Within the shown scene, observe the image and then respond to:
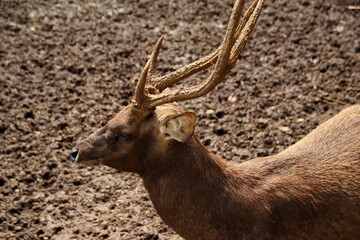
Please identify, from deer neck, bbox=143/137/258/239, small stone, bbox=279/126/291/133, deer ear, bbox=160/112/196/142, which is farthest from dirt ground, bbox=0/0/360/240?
deer ear, bbox=160/112/196/142

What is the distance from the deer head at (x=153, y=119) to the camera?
3416 millimetres

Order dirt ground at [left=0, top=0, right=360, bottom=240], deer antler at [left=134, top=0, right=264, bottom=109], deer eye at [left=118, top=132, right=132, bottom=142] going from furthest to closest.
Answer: dirt ground at [left=0, top=0, right=360, bottom=240] < deer eye at [left=118, top=132, right=132, bottom=142] < deer antler at [left=134, top=0, right=264, bottom=109]

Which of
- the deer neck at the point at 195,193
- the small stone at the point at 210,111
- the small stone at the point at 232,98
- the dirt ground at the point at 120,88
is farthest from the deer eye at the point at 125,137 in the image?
the small stone at the point at 232,98

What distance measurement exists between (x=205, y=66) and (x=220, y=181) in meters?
0.75

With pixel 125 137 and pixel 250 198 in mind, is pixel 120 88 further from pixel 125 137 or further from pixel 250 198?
pixel 250 198

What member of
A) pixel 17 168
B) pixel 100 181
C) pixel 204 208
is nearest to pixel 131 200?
pixel 100 181

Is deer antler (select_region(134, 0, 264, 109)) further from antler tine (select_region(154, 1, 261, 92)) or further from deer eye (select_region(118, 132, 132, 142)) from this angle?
deer eye (select_region(118, 132, 132, 142))

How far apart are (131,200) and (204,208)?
1.45 metres

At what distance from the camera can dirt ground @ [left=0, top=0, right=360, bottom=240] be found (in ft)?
15.9

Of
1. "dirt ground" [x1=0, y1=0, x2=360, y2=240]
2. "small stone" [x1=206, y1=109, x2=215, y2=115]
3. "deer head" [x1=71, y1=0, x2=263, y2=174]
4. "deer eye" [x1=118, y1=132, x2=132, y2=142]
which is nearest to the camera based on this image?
"deer head" [x1=71, y1=0, x2=263, y2=174]

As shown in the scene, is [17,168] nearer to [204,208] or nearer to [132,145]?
[132,145]

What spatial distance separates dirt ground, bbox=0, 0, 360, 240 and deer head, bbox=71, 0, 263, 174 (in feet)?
3.58

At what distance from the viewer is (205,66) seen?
3.75 m

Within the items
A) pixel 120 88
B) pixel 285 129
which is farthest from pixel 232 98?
pixel 120 88
